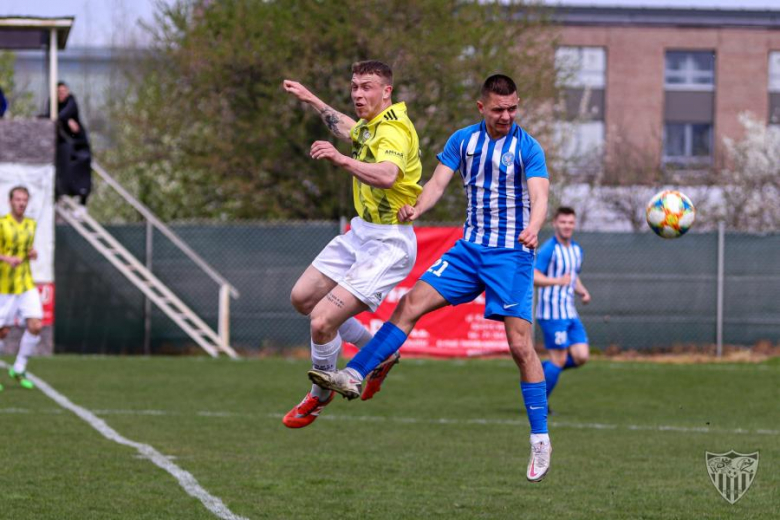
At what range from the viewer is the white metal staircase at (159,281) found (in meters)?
21.5

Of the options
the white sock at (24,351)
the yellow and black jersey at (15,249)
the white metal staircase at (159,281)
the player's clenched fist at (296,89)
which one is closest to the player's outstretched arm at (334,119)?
the player's clenched fist at (296,89)

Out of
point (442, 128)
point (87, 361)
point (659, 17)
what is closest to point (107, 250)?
point (87, 361)

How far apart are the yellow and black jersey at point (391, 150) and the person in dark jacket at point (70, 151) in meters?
14.6

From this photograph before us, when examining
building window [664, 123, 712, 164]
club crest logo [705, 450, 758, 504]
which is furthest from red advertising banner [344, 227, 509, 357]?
building window [664, 123, 712, 164]

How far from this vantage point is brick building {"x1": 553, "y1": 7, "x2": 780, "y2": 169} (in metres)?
48.0

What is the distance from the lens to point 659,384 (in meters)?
18.0

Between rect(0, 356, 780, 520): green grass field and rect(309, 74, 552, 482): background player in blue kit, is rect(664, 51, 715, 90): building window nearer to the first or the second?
rect(0, 356, 780, 520): green grass field

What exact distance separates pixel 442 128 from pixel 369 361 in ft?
61.9

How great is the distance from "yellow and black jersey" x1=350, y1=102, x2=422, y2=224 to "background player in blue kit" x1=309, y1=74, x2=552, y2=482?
0.70 feet

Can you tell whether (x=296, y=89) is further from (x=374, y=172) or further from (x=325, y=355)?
(x=325, y=355)

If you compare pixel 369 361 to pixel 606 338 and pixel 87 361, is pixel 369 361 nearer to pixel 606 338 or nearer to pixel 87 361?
pixel 87 361

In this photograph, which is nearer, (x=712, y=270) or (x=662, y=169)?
(x=712, y=270)

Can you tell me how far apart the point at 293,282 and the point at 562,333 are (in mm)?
9157

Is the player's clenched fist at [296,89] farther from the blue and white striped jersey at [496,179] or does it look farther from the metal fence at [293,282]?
the metal fence at [293,282]
